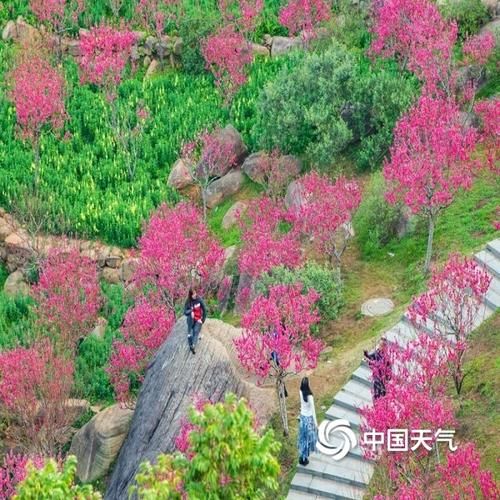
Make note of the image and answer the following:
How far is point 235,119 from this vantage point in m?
34.9

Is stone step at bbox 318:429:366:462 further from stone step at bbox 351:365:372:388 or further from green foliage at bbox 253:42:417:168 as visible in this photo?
green foliage at bbox 253:42:417:168

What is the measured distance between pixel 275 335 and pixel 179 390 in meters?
2.72

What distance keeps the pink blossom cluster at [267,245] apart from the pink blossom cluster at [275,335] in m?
4.15

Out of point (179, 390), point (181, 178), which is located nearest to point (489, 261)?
point (179, 390)

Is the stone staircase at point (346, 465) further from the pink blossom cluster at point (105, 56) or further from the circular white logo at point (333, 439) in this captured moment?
the pink blossom cluster at point (105, 56)

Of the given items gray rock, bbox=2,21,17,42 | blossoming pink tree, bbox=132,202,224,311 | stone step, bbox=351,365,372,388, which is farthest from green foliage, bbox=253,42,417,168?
gray rock, bbox=2,21,17,42

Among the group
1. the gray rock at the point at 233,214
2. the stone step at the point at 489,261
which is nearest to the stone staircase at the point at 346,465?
the stone step at the point at 489,261

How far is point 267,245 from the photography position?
24984 mm

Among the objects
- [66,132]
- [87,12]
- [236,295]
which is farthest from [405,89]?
[87,12]

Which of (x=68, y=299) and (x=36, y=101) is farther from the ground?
(x=36, y=101)

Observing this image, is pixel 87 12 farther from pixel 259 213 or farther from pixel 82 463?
pixel 82 463

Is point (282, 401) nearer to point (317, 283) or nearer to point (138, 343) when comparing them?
point (317, 283)

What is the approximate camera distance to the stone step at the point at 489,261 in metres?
22.7

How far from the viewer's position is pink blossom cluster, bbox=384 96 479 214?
2311cm
